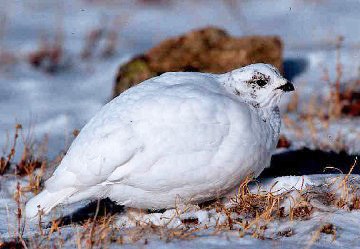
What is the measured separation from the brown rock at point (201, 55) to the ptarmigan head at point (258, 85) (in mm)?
3033

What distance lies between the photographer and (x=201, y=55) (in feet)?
21.6

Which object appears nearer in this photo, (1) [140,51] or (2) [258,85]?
(2) [258,85]

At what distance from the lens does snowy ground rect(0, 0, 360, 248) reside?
401 centimetres

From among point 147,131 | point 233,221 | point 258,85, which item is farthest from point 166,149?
point 258,85

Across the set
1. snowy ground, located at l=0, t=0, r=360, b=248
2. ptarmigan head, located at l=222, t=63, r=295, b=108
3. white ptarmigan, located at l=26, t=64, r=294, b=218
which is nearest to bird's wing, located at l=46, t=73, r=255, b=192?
white ptarmigan, located at l=26, t=64, r=294, b=218

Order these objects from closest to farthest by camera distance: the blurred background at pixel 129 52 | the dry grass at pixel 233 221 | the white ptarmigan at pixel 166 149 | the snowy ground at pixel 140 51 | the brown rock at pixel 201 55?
the dry grass at pixel 233 221
the white ptarmigan at pixel 166 149
the snowy ground at pixel 140 51
the blurred background at pixel 129 52
the brown rock at pixel 201 55

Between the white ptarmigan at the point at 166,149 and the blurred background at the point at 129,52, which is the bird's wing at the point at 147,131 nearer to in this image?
the white ptarmigan at the point at 166,149

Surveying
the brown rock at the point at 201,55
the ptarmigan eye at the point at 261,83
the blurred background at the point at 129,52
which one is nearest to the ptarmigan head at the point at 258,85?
the ptarmigan eye at the point at 261,83

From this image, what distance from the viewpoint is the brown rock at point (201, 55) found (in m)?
6.41

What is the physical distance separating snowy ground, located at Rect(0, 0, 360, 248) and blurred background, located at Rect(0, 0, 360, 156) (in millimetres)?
13

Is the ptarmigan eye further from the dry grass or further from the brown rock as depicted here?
the brown rock

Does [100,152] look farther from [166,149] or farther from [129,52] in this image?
[129,52]

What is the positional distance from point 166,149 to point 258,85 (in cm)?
61

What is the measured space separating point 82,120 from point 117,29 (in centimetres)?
314
